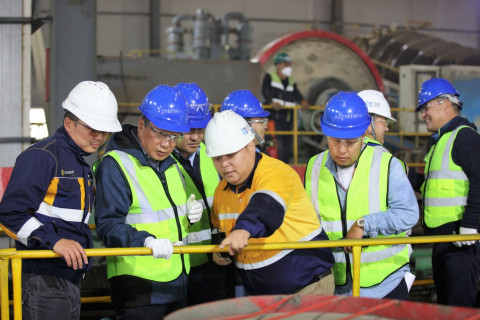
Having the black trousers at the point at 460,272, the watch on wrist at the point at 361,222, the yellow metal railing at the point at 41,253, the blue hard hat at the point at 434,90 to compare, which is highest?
the blue hard hat at the point at 434,90

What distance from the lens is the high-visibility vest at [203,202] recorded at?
373cm

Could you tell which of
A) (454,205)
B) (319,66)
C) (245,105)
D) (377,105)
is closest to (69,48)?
(245,105)

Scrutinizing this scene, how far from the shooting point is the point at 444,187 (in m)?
4.79

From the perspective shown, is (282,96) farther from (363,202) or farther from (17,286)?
(17,286)

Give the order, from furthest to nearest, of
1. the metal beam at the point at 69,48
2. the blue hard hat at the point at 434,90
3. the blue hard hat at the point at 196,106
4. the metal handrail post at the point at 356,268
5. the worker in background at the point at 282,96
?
the worker in background at the point at 282,96, the metal beam at the point at 69,48, the blue hard hat at the point at 434,90, the blue hard hat at the point at 196,106, the metal handrail post at the point at 356,268

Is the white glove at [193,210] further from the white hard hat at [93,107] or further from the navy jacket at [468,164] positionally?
the navy jacket at [468,164]

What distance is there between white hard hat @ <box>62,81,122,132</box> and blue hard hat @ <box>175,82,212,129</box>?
807 millimetres

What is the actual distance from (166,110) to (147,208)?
57 cm

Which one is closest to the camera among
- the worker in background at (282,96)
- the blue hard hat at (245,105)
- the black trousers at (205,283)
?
the black trousers at (205,283)

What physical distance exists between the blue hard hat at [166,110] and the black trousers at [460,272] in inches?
94.0

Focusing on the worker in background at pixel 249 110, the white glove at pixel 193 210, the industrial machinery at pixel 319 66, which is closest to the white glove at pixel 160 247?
the white glove at pixel 193 210

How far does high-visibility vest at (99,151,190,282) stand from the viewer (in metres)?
3.37

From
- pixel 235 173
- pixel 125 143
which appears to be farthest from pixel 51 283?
pixel 235 173

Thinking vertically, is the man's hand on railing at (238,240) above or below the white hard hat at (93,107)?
below
